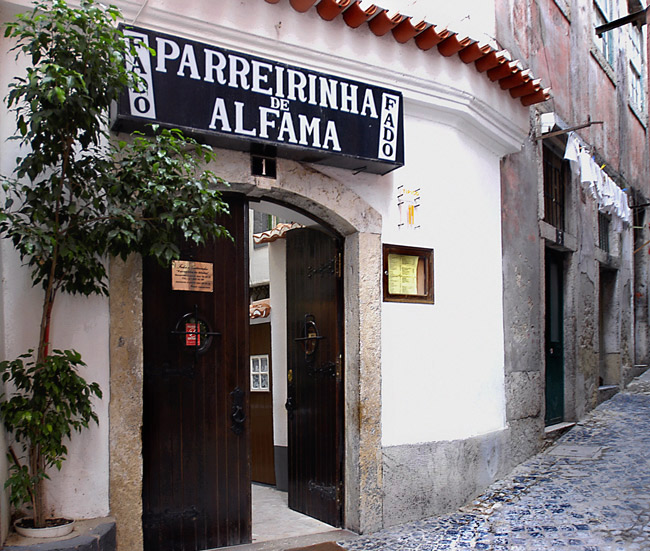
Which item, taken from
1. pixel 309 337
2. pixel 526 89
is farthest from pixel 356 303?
pixel 526 89

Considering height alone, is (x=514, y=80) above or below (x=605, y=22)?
below

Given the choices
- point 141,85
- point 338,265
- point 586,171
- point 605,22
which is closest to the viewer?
point 141,85

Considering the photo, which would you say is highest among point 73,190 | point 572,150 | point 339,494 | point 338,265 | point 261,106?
point 572,150

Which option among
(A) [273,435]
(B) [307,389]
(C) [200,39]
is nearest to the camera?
(C) [200,39]

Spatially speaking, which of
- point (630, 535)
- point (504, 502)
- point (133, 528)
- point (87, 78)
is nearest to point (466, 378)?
point (504, 502)

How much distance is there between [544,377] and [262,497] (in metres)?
3.23

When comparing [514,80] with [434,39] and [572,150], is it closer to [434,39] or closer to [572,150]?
[434,39]

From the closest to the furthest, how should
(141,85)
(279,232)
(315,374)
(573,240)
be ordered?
(141,85) < (315,374) < (279,232) < (573,240)

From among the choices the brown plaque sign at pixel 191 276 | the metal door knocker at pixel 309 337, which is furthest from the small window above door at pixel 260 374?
the brown plaque sign at pixel 191 276

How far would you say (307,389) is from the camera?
5.62m

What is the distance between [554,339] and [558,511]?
10.4ft

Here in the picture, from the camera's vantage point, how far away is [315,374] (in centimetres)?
550

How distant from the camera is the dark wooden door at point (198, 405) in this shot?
4.15 meters

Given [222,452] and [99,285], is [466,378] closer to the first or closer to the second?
[222,452]
